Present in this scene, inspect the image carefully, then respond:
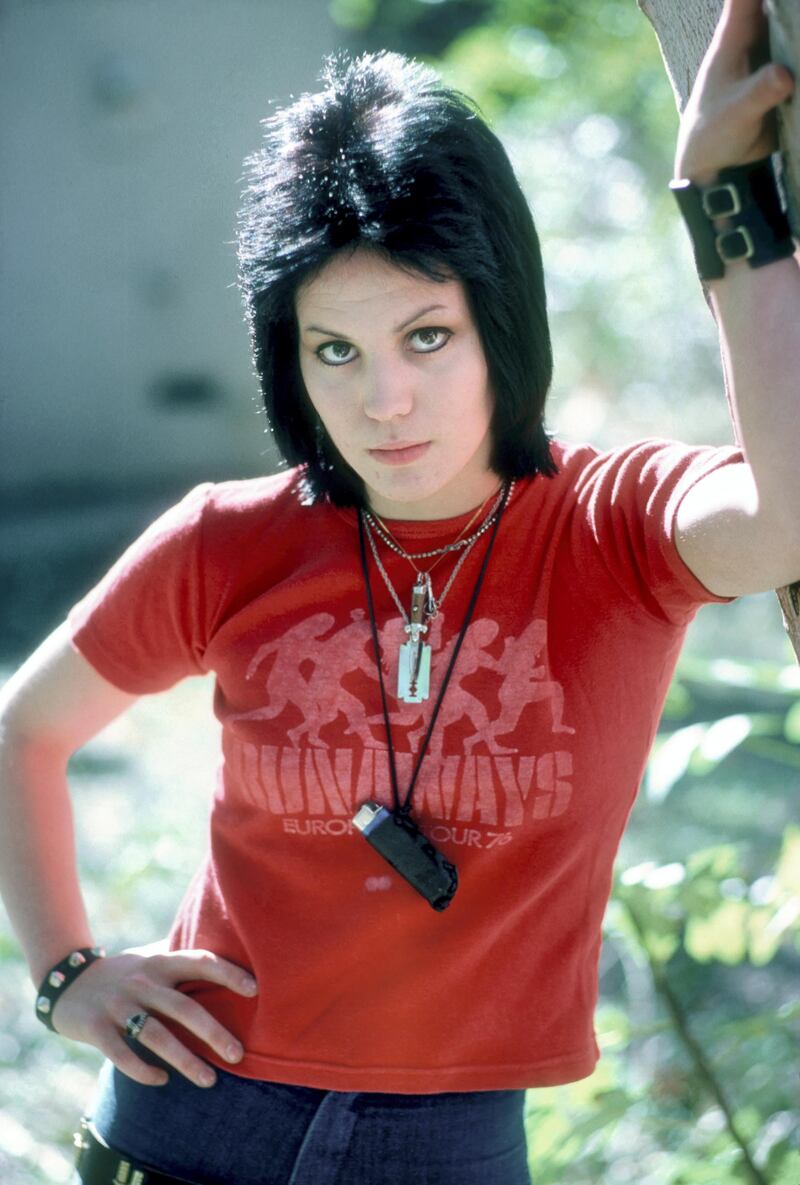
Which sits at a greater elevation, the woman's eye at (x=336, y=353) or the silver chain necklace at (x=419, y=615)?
the woman's eye at (x=336, y=353)

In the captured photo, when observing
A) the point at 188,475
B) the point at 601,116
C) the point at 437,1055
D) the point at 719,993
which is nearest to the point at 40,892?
the point at 437,1055

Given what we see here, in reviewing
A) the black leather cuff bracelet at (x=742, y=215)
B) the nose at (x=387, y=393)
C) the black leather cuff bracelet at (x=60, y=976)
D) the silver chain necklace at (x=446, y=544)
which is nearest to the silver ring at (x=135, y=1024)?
the black leather cuff bracelet at (x=60, y=976)

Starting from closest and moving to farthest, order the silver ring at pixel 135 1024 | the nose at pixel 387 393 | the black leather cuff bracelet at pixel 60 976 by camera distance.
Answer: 1. the nose at pixel 387 393
2. the silver ring at pixel 135 1024
3. the black leather cuff bracelet at pixel 60 976

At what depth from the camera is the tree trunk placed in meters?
1.03

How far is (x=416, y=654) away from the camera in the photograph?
1535 millimetres

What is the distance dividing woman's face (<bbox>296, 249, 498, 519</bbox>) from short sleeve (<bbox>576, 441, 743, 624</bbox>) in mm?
160

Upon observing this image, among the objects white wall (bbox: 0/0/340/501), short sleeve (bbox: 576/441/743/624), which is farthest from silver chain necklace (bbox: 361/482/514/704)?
white wall (bbox: 0/0/340/501)

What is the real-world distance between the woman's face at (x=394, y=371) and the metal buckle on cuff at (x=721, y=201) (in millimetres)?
414

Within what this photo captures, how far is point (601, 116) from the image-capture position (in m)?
6.12

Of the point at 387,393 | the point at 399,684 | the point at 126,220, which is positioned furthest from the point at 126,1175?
the point at 126,220

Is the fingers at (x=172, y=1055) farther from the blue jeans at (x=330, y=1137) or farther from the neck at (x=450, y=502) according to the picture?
the neck at (x=450, y=502)

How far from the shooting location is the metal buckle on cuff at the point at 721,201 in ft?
3.57

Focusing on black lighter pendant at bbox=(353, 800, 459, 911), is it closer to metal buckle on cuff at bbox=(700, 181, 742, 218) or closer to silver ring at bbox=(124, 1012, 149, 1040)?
silver ring at bbox=(124, 1012, 149, 1040)

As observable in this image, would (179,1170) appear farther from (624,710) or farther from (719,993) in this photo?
(719,993)
